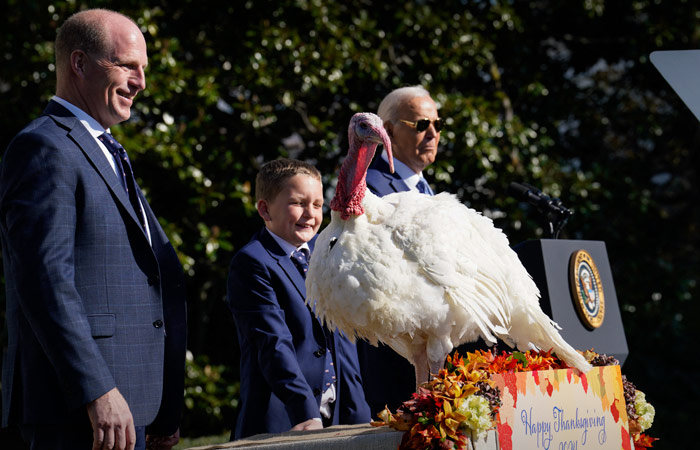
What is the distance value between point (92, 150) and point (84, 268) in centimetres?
37

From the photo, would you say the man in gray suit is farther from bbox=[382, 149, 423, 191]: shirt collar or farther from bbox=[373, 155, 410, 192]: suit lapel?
bbox=[382, 149, 423, 191]: shirt collar

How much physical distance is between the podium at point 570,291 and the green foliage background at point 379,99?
9.25 ft

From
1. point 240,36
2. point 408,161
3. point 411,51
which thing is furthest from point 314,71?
point 408,161

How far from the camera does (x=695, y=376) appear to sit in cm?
1018

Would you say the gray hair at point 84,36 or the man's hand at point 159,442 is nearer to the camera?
the gray hair at point 84,36

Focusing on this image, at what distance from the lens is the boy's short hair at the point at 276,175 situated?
10.4 ft

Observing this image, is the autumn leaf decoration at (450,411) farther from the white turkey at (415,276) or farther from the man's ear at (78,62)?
the man's ear at (78,62)

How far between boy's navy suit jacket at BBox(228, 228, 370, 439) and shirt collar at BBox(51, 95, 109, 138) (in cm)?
82

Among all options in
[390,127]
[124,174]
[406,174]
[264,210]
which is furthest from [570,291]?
[124,174]

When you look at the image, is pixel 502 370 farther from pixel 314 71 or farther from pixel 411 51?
pixel 411 51

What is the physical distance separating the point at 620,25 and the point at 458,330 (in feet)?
24.6

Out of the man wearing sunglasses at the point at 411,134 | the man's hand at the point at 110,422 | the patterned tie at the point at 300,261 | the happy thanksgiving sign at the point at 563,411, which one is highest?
the man wearing sunglasses at the point at 411,134

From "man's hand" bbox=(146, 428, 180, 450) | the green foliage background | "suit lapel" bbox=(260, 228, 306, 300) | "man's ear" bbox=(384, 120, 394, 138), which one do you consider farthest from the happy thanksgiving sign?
the green foliage background

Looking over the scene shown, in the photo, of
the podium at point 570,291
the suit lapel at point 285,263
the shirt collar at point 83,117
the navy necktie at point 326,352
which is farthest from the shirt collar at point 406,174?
the shirt collar at point 83,117
